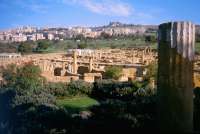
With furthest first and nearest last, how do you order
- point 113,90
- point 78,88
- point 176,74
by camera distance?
point 78,88 → point 113,90 → point 176,74

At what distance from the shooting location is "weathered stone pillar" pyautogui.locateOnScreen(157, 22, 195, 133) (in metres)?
7.24

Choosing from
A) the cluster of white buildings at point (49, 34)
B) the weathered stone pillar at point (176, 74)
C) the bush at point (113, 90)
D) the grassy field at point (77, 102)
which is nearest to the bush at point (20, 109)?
the grassy field at point (77, 102)

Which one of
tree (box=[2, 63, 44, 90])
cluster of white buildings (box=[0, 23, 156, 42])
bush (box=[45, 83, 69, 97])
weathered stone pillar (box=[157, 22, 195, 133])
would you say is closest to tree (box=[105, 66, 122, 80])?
tree (box=[2, 63, 44, 90])

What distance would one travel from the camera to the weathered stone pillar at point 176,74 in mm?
7238

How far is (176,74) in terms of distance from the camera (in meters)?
7.24

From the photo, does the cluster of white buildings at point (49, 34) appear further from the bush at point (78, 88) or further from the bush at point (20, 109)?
the bush at point (20, 109)

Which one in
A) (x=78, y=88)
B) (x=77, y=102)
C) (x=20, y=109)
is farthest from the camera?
(x=78, y=88)

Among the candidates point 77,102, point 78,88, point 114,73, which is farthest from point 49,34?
point 77,102

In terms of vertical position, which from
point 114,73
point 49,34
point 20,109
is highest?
point 49,34

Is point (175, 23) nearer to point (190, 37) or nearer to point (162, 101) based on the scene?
point (190, 37)

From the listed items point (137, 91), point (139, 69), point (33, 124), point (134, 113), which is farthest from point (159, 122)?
point (139, 69)

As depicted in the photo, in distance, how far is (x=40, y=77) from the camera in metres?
21.8

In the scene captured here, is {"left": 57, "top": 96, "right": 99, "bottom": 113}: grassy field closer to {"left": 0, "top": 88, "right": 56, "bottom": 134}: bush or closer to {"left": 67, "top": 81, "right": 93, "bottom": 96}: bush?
{"left": 67, "top": 81, "right": 93, "bottom": 96}: bush

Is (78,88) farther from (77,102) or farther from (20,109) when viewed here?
(20,109)
